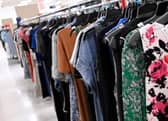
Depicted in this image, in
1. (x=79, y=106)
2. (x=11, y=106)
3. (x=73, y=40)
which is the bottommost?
(x=11, y=106)

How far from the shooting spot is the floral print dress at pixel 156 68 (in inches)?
44.6

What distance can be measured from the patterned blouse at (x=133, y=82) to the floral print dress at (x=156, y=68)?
0.32 feet

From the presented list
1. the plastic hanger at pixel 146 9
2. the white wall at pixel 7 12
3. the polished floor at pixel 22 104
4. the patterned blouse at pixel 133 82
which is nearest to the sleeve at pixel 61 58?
the plastic hanger at pixel 146 9

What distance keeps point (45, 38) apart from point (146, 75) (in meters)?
1.84

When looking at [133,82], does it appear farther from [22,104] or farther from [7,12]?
[7,12]

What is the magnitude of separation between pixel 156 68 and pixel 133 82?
0.64ft

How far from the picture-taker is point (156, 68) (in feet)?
3.77

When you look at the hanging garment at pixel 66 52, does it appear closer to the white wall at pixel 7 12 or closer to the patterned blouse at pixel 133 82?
the patterned blouse at pixel 133 82

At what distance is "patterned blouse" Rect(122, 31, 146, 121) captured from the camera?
128cm

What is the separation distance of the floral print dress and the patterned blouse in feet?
0.32

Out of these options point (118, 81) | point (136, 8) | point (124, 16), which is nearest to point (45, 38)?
point (124, 16)

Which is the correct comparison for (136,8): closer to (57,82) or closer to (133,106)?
(133,106)

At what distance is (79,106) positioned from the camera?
7.33 feet

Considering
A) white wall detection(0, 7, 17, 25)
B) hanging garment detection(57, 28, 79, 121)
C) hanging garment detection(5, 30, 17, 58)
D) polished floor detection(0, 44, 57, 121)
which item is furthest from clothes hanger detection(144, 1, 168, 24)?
white wall detection(0, 7, 17, 25)
